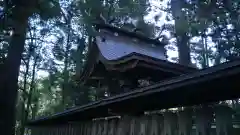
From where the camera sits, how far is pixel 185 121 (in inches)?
131

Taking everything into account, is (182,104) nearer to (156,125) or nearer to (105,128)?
(156,125)

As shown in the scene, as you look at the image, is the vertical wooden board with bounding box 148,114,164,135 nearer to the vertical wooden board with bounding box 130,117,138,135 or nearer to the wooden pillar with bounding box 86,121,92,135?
the vertical wooden board with bounding box 130,117,138,135

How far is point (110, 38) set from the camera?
762cm

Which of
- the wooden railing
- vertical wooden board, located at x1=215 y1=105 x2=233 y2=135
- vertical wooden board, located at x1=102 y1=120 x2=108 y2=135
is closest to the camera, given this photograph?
the wooden railing

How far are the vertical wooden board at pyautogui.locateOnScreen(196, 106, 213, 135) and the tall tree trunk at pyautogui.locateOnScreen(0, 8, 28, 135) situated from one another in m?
4.09

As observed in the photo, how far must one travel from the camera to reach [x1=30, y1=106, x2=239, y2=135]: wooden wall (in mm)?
2877

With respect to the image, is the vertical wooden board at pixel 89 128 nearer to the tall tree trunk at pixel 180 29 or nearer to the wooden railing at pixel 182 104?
the wooden railing at pixel 182 104

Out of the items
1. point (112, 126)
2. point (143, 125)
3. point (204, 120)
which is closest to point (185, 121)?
point (204, 120)

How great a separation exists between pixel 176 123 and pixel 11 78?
12.9 ft

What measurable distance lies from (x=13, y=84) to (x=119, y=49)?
3033mm

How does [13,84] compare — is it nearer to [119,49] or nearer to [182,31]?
[119,49]

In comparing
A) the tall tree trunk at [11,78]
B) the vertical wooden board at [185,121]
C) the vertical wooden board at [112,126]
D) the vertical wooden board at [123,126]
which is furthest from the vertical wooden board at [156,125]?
the tall tree trunk at [11,78]

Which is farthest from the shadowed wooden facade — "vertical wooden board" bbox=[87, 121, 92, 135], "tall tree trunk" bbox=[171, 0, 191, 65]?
"tall tree trunk" bbox=[171, 0, 191, 65]

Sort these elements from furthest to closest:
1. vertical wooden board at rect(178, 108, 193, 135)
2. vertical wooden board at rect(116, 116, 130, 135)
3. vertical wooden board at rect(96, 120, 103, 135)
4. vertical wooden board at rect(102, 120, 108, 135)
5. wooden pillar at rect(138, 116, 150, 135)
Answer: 1. vertical wooden board at rect(96, 120, 103, 135)
2. vertical wooden board at rect(102, 120, 108, 135)
3. vertical wooden board at rect(116, 116, 130, 135)
4. wooden pillar at rect(138, 116, 150, 135)
5. vertical wooden board at rect(178, 108, 193, 135)
